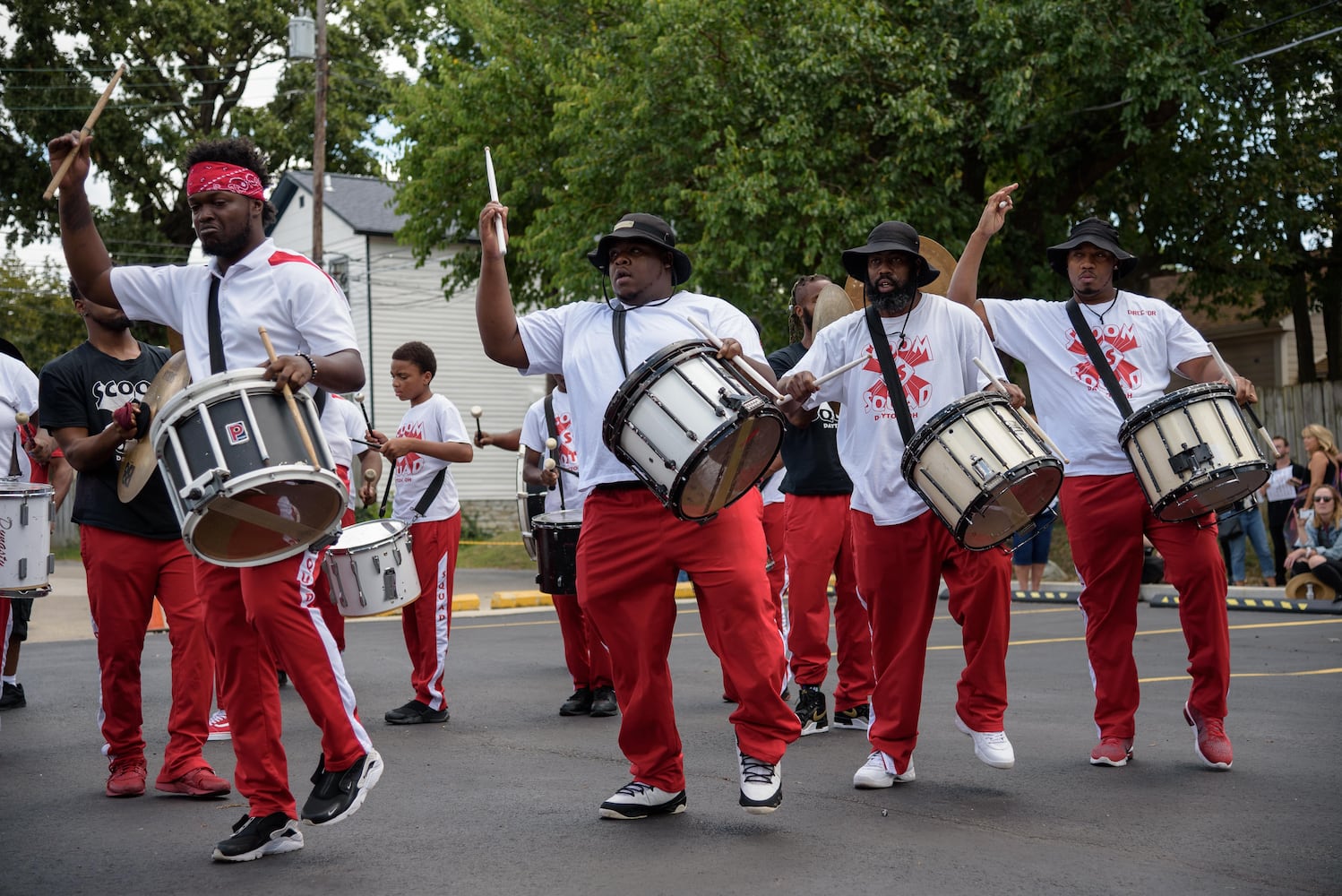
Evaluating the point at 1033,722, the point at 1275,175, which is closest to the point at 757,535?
the point at 1033,722

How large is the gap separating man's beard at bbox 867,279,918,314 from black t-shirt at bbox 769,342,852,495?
1728mm

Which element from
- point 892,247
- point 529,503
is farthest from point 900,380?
point 529,503

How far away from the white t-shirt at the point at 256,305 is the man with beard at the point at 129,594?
3.81 feet

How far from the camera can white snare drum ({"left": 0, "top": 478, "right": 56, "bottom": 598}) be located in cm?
741

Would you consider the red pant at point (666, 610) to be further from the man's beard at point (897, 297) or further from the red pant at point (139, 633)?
the red pant at point (139, 633)

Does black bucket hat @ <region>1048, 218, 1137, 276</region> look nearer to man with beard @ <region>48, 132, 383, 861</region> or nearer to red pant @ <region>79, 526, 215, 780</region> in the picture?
man with beard @ <region>48, 132, 383, 861</region>

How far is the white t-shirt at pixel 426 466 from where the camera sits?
9086 mm

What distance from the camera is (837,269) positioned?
20.6m

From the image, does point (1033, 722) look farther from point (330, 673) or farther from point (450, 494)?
point (330, 673)

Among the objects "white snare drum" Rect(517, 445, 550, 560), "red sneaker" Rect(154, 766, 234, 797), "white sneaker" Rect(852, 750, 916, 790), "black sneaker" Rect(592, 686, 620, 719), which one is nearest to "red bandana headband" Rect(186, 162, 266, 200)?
"red sneaker" Rect(154, 766, 234, 797)

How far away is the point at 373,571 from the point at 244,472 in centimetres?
381

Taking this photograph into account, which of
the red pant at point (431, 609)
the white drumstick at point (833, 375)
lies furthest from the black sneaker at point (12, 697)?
the white drumstick at point (833, 375)

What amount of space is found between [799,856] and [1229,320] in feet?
139

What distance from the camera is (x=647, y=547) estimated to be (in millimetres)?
5516
